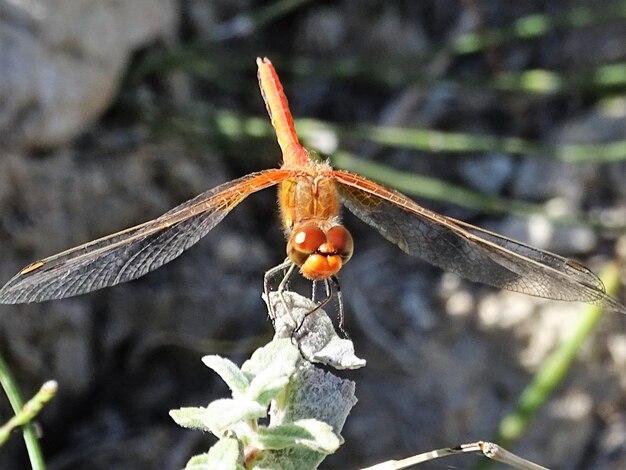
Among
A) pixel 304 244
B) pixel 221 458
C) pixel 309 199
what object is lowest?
pixel 221 458

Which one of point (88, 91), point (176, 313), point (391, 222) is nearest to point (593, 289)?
point (391, 222)

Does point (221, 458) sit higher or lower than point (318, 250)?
lower

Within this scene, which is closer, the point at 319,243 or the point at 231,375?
the point at 231,375

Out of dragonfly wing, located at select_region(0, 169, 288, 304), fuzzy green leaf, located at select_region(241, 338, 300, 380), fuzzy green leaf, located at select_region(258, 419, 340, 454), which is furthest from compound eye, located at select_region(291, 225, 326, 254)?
fuzzy green leaf, located at select_region(258, 419, 340, 454)

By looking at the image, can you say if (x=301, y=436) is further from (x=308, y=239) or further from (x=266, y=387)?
(x=308, y=239)

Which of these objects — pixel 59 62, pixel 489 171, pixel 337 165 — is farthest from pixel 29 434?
pixel 489 171

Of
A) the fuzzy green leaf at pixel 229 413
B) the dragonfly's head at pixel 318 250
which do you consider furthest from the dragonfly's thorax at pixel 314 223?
the fuzzy green leaf at pixel 229 413

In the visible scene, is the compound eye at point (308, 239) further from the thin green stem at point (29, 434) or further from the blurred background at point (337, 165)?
the blurred background at point (337, 165)
